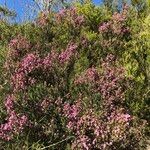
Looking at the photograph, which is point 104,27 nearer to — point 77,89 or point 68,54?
point 68,54

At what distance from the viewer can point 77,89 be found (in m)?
10.3

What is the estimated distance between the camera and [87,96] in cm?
981

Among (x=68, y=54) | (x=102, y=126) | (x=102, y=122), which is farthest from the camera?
(x=68, y=54)

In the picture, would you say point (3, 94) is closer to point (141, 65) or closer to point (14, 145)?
point (14, 145)

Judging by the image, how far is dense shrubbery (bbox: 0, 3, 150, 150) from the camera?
8.66 meters

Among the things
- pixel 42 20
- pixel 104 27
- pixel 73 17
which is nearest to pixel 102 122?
pixel 104 27

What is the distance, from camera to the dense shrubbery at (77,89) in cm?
866

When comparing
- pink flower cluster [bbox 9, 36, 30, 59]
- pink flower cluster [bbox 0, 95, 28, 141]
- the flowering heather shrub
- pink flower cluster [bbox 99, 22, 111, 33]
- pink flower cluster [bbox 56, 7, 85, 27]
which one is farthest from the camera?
pink flower cluster [bbox 56, 7, 85, 27]

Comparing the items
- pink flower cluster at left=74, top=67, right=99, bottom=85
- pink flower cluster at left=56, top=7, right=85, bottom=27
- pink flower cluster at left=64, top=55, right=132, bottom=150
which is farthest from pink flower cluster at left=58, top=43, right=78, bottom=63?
pink flower cluster at left=56, top=7, right=85, bottom=27

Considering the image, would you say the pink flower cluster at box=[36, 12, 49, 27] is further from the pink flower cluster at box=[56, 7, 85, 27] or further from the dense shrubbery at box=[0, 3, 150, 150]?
the pink flower cluster at box=[56, 7, 85, 27]

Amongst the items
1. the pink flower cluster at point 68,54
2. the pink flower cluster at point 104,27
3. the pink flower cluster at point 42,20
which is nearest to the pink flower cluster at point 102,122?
the pink flower cluster at point 68,54

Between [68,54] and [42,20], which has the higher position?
[42,20]

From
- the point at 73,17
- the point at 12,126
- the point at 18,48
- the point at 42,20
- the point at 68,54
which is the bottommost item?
the point at 12,126

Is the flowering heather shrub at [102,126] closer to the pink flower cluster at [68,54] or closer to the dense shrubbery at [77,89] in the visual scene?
the dense shrubbery at [77,89]
